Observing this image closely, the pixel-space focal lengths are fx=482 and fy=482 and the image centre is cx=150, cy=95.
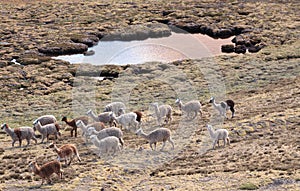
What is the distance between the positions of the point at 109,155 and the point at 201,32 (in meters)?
54.0

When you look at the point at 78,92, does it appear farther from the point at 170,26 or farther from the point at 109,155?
the point at 170,26

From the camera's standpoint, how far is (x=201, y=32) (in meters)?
77.1

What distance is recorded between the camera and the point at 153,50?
64938 mm

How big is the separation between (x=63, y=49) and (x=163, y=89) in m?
24.4

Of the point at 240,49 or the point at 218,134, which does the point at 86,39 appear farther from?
the point at 218,134

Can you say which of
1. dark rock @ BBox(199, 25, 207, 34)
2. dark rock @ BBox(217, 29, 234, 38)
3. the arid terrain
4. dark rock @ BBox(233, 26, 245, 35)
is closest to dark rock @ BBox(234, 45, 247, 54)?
the arid terrain

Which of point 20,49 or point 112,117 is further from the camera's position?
point 20,49

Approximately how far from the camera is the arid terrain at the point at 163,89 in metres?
23.3

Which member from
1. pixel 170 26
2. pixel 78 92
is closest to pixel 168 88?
pixel 78 92

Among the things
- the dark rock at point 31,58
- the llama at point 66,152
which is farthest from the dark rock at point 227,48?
the llama at point 66,152

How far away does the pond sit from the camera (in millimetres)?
60375

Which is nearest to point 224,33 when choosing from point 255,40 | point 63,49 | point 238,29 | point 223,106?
point 238,29

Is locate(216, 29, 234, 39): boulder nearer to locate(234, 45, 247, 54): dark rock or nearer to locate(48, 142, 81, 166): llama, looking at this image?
locate(234, 45, 247, 54): dark rock

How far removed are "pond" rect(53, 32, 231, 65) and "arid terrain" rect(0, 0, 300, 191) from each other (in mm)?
2592
